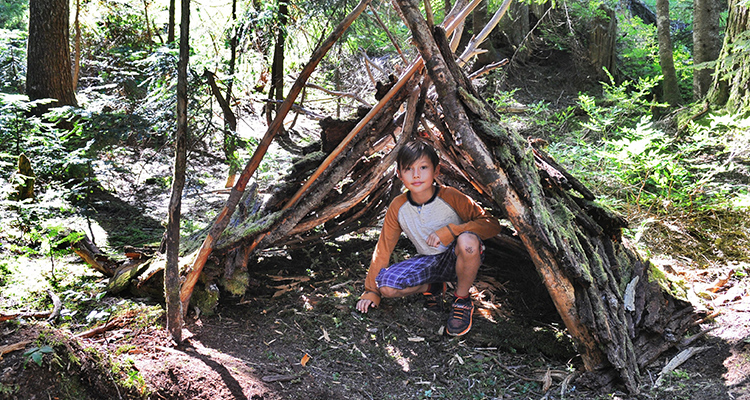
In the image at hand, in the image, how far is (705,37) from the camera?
6.17 metres

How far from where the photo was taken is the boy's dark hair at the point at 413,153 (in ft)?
10.2

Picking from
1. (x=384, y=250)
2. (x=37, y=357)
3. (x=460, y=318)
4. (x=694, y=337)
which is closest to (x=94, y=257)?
(x=37, y=357)

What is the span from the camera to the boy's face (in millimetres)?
3162

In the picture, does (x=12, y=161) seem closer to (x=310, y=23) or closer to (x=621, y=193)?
(x=310, y=23)

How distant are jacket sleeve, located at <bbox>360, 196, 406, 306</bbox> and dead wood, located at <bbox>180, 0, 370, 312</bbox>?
1142mm

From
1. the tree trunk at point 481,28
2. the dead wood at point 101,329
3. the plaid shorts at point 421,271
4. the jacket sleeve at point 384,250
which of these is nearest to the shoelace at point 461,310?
the plaid shorts at point 421,271

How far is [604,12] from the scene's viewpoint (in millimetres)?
8430

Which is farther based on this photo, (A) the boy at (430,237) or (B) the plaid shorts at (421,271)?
(B) the plaid shorts at (421,271)

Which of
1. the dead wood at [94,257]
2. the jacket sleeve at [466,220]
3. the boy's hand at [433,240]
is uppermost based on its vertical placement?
the jacket sleeve at [466,220]

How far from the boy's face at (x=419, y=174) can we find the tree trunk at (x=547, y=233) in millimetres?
344

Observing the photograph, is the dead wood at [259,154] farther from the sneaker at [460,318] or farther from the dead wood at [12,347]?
the sneaker at [460,318]

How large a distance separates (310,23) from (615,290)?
4.38 m

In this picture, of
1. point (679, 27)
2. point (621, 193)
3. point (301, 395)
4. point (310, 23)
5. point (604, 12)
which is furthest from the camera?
point (679, 27)

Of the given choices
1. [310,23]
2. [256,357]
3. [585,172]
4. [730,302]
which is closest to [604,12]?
[585,172]
